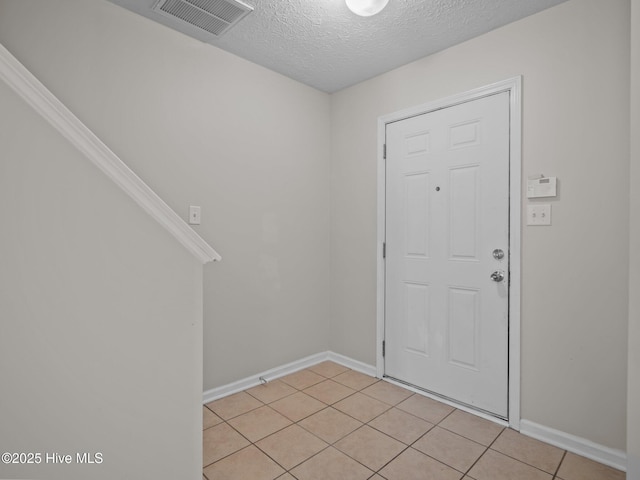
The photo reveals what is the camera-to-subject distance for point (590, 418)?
→ 182 cm

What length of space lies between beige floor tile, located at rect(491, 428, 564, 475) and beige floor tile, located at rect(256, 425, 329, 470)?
102 cm

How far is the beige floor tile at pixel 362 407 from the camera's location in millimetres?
2223

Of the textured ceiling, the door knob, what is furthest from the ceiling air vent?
the door knob

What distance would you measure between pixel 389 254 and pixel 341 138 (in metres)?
1.19

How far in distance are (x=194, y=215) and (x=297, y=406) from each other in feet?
5.00

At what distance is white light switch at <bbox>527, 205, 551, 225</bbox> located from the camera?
6.44 feet

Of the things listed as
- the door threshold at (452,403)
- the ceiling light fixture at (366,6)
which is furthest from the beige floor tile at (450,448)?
the ceiling light fixture at (366,6)

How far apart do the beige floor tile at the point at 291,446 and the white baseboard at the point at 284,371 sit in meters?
0.64

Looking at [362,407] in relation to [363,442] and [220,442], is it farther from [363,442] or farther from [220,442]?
[220,442]

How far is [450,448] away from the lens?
188 cm

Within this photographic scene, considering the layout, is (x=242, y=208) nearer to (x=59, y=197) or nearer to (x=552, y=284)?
(x=59, y=197)

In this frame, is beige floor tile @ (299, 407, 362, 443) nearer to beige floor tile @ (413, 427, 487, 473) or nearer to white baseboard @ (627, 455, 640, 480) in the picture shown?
beige floor tile @ (413, 427, 487, 473)

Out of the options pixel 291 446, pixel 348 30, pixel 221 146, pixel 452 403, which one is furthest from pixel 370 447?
pixel 348 30

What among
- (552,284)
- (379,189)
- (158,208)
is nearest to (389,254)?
(379,189)
